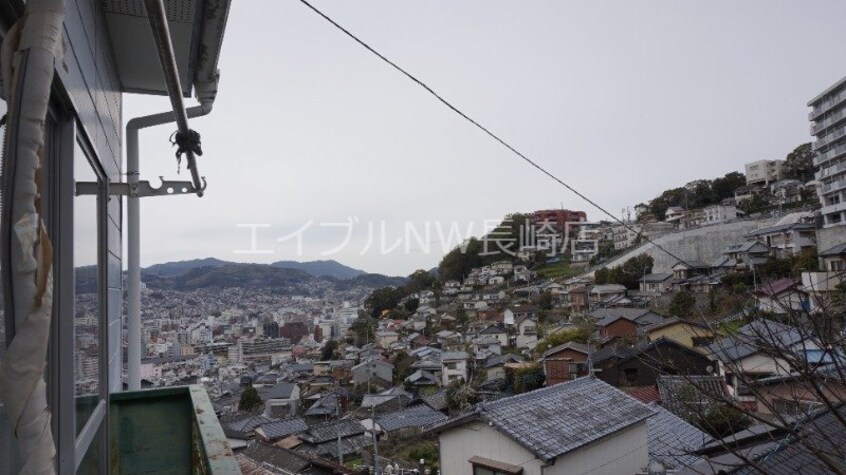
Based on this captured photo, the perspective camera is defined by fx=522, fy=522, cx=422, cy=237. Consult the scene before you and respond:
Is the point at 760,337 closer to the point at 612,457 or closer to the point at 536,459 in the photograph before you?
the point at 536,459

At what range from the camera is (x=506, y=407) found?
690cm

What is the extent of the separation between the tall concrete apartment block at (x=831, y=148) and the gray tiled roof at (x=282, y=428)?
24.6 m

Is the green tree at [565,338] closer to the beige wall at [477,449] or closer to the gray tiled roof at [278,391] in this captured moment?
the gray tiled roof at [278,391]

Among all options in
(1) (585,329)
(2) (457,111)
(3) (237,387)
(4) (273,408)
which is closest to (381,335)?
(3) (237,387)

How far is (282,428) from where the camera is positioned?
1639 cm

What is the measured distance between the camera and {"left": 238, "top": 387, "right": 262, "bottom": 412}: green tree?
21906 millimetres

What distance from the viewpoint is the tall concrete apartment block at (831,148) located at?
79.1ft

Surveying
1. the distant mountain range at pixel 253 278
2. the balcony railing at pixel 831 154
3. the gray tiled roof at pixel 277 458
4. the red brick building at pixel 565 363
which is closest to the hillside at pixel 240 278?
the distant mountain range at pixel 253 278

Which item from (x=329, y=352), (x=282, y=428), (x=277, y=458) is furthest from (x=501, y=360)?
(x=329, y=352)

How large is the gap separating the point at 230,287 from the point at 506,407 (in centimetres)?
6353

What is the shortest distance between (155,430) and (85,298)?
861mm

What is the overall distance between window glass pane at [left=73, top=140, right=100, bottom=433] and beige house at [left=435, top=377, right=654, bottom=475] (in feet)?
18.1

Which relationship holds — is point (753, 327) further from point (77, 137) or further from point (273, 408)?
point (273, 408)

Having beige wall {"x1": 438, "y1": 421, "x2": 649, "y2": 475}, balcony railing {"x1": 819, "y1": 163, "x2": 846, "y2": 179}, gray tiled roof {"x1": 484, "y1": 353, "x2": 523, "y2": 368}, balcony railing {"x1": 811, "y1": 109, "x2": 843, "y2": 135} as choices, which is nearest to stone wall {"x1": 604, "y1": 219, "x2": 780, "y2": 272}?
balcony railing {"x1": 819, "y1": 163, "x2": 846, "y2": 179}
